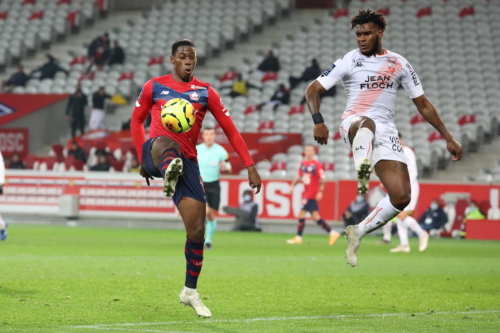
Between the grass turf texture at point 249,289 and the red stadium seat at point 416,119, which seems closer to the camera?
the grass turf texture at point 249,289

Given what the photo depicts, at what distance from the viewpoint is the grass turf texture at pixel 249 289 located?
694 centimetres

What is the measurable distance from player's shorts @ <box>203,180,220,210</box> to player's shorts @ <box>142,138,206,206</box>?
811cm

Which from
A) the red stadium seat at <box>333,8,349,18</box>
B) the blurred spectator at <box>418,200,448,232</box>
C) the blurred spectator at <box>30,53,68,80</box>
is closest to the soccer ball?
the blurred spectator at <box>418,200,448,232</box>

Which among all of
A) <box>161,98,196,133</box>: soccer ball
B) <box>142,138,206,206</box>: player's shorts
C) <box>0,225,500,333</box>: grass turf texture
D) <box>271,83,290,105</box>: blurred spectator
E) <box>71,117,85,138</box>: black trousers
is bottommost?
<box>0,225,500,333</box>: grass turf texture

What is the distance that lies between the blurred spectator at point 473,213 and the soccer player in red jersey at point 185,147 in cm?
1488

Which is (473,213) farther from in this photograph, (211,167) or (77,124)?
(77,124)

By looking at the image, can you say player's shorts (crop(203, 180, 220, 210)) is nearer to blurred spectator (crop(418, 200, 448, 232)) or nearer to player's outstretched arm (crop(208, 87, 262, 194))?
blurred spectator (crop(418, 200, 448, 232))

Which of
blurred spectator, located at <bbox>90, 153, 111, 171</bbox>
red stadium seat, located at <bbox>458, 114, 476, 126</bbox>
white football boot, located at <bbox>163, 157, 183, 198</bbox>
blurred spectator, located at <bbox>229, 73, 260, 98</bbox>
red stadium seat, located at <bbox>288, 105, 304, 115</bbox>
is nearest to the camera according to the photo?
white football boot, located at <bbox>163, 157, 183, 198</bbox>

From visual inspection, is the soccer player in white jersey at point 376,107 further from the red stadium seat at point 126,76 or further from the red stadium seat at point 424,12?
the red stadium seat at point 424,12

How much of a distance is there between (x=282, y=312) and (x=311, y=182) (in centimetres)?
1092

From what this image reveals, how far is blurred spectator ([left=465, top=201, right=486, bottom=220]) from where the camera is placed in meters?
21.2

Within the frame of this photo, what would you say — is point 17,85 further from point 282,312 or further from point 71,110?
point 282,312

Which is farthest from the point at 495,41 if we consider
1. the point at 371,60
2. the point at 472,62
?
the point at 371,60

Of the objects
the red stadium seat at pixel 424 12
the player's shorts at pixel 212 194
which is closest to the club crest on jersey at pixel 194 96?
the player's shorts at pixel 212 194
